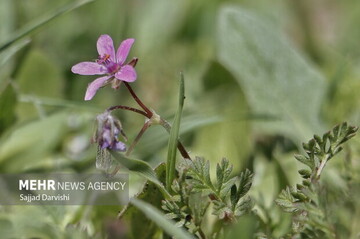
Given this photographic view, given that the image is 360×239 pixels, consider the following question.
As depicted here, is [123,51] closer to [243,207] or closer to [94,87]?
[94,87]

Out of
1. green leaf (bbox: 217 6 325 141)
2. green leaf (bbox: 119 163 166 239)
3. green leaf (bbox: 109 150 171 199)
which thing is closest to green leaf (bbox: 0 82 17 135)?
green leaf (bbox: 119 163 166 239)

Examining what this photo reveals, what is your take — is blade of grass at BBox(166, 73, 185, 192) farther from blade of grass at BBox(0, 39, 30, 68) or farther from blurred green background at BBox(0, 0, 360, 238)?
blade of grass at BBox(0, 39, 30, 68)

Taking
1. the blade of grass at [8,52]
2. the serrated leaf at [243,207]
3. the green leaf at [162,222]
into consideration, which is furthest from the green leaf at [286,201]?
the blade of grass at [8,52]

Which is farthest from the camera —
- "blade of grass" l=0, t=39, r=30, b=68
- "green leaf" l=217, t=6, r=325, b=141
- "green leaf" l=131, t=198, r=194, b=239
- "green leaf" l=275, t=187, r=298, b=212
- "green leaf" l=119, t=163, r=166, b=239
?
"green leaf" l=217, t=6, r=325, b=141

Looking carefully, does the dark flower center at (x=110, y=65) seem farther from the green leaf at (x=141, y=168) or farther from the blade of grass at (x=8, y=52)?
the blade of grass at (x=8, y=52)

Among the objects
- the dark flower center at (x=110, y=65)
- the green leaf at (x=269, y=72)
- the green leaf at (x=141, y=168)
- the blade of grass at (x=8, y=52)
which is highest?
the green leaf at (x=269, y=72)

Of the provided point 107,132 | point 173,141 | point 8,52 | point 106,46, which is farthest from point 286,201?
point 8,52
